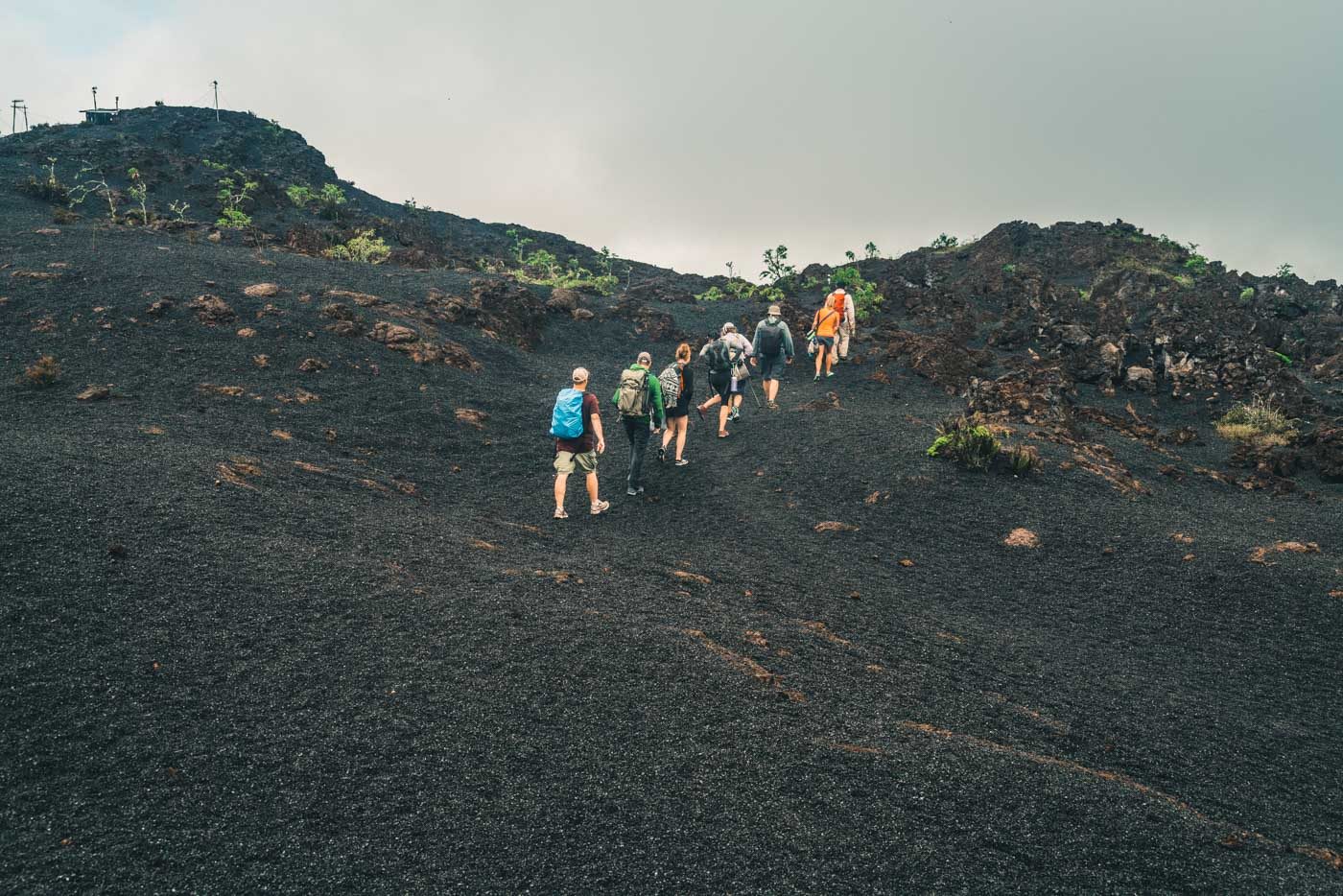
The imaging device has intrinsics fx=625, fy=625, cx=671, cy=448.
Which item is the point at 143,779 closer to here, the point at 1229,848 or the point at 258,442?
the point at 1229,848

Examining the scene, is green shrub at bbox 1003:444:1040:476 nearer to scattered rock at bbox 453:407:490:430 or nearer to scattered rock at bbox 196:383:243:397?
scattered rock at bbox 453:407:490:430

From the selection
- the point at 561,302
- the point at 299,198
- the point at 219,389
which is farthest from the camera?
the point at 299,198

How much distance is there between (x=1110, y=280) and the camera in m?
31.8

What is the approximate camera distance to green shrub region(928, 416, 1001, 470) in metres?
10.2

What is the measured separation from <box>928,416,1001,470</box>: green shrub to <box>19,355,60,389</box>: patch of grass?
47.8 feet

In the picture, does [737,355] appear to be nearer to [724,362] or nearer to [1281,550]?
[724,362]

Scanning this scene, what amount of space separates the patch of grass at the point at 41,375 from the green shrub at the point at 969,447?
14.6m

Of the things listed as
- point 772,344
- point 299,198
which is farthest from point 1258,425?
point 299,198

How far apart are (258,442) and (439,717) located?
292 inches

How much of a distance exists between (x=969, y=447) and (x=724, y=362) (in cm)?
468

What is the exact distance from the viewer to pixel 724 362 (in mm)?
12344

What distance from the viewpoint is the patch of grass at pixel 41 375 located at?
1000cm

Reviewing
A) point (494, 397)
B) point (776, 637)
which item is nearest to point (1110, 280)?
point (494, 397)

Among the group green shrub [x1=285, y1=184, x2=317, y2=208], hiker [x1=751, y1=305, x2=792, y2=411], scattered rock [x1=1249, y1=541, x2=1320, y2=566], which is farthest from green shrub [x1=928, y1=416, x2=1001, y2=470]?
green shrub [x1=285, y1=184, x2=317, y2=208]
